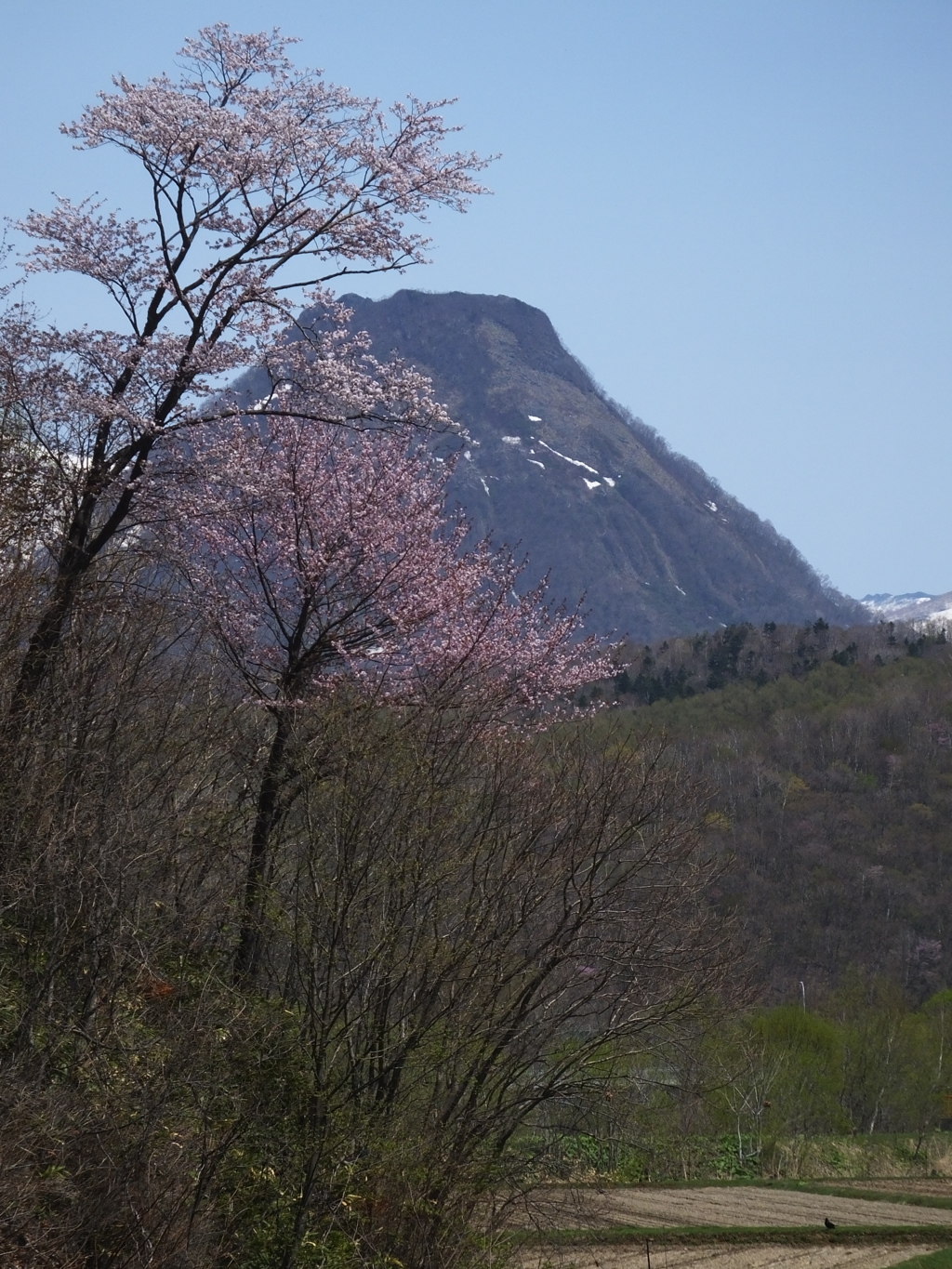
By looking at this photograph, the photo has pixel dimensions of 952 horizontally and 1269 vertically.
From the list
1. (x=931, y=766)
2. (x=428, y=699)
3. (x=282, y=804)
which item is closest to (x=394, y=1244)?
(x=282, y=804)

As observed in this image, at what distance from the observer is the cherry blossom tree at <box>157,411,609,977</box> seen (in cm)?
1342

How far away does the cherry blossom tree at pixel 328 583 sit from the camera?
1342 centimetres

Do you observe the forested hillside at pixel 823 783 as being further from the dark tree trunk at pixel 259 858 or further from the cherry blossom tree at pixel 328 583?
the dark tree trunk at pixel 259 858

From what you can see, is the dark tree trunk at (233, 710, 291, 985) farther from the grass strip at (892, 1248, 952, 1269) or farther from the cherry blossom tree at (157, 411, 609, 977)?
the grass strip at (892, 1248, 952, 1269)

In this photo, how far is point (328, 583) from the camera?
13.9 meters

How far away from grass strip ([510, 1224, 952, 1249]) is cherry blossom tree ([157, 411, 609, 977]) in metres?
9.82

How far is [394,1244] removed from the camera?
11.7m

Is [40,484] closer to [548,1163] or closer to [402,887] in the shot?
[402,887]

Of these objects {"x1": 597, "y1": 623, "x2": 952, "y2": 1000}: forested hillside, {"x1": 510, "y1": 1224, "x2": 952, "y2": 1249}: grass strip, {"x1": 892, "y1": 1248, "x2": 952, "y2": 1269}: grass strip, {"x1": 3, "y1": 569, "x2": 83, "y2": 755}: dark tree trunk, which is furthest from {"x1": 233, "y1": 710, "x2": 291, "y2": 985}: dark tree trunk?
{"x1": 597, "y1": 623, "x2": 952, "y2": 1000}: forested hillside

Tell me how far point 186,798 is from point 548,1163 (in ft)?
17.7

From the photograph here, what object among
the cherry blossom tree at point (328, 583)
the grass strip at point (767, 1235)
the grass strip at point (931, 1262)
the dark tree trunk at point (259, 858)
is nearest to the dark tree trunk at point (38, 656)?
the cherry blossom tree at point (328, 583)

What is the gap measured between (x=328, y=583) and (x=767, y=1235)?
15657 mm

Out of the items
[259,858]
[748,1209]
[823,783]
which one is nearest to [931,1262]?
[748,1209]

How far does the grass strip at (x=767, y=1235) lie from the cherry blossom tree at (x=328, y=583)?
982 centimetres
